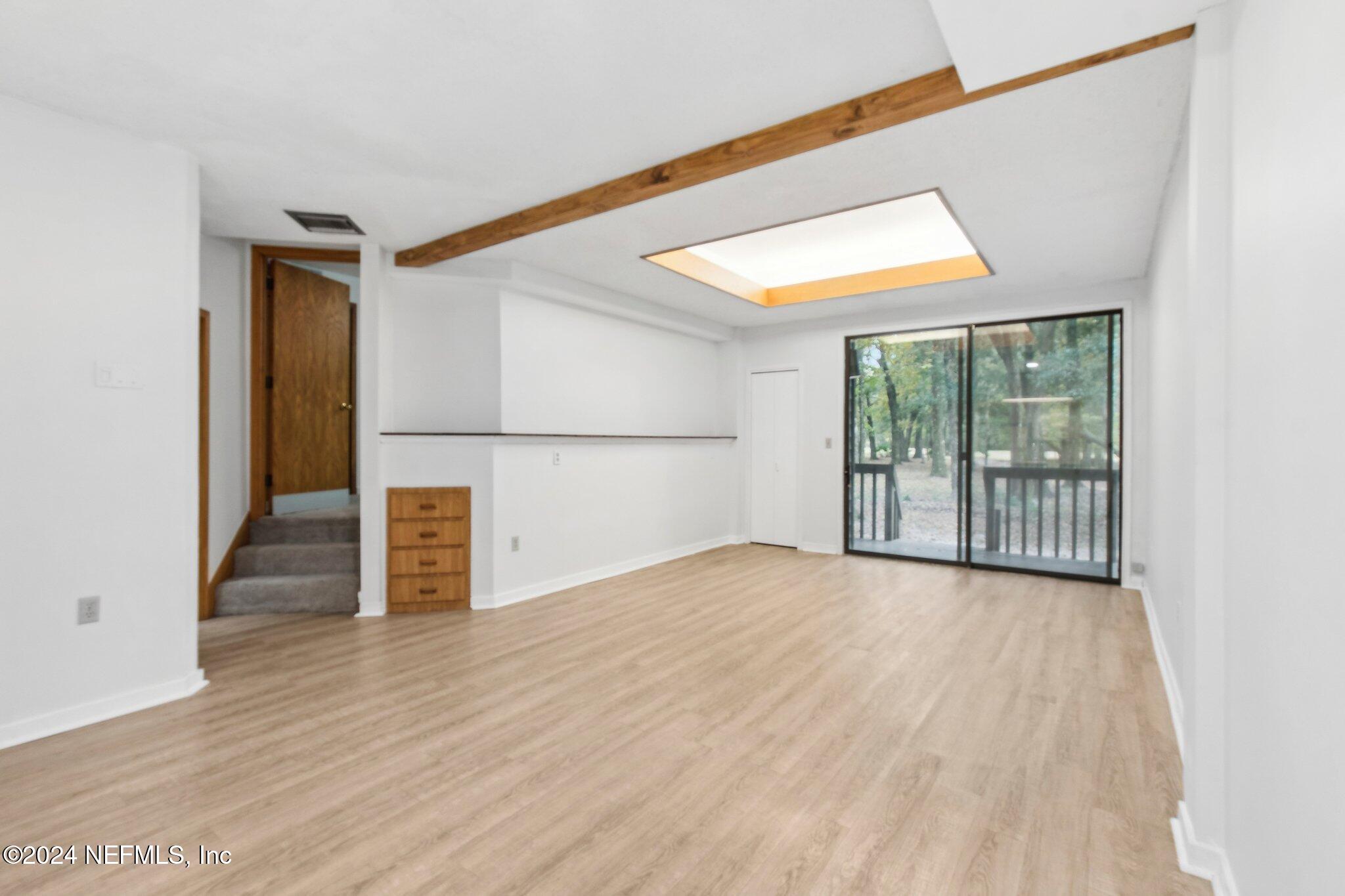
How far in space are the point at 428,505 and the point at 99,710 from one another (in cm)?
194

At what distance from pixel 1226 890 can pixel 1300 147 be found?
176 centimetres

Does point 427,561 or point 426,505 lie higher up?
point 426,505

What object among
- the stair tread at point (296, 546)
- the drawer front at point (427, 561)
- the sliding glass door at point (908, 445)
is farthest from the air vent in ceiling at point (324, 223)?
the sliding glass door at point (908, 445)

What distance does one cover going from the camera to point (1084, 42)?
1876 mm

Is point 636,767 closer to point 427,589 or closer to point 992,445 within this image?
point 427,589

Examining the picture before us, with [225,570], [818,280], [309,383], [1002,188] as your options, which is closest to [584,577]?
[225,570]

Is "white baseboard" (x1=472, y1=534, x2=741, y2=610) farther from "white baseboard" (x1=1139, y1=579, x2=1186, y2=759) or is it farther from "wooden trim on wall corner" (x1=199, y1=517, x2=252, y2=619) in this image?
"white baseboard" (x1=1139, y1=579, x2=1186, y2=759)

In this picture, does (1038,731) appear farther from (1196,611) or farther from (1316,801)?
(1316,801)

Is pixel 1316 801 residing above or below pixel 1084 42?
below

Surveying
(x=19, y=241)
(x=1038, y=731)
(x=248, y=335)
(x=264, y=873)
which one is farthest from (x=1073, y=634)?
(x=248, y=335)

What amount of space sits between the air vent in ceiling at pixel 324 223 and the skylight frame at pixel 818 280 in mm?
1878

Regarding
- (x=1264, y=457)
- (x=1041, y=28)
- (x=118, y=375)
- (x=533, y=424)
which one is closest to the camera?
(x=1264, y=457)

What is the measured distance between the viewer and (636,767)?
7.12 feet

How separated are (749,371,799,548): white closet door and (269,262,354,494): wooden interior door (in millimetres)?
4196
